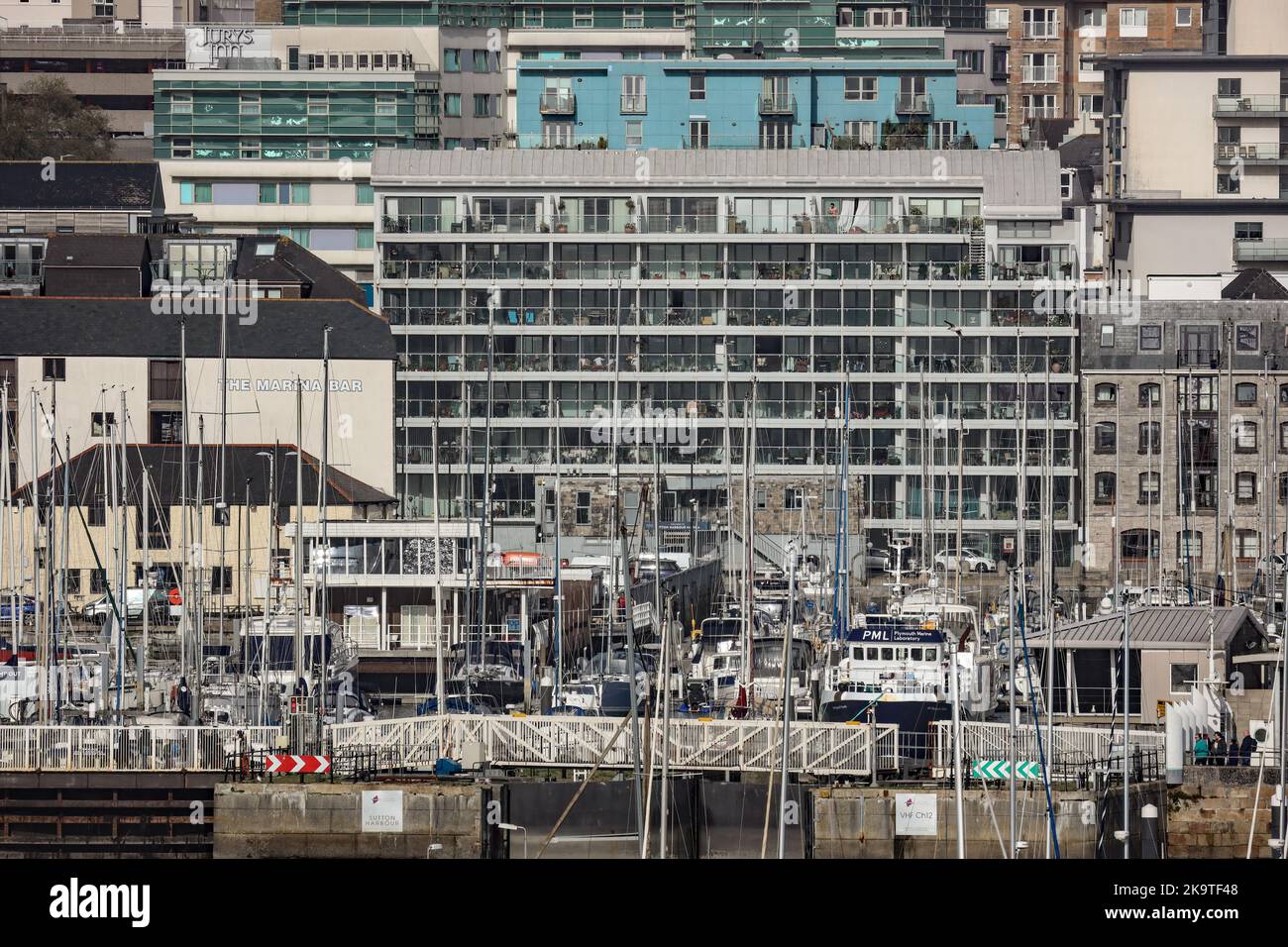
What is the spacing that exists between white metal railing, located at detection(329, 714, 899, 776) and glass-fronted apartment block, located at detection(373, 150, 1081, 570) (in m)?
62.4

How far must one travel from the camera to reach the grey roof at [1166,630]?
5634 cm

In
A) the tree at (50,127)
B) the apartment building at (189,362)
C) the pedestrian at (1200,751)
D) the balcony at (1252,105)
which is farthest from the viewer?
the tree at (50,127)

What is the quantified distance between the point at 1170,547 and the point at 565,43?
195 feet

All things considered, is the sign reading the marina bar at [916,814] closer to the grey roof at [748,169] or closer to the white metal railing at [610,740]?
the white metal railing at [610,740]

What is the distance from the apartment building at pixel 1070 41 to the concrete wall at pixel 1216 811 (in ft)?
437

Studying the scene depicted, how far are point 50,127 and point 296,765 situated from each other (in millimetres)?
120067

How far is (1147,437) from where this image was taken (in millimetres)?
107312

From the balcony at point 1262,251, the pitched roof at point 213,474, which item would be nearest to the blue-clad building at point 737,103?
the balcony at point 1262,251

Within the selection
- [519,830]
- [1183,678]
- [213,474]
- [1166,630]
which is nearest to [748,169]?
[213,474]

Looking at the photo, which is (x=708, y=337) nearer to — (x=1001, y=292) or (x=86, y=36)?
(x=1001, y=292)

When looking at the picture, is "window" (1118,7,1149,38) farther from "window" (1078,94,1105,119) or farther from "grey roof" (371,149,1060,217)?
"grey roof" (371,149,1060,217)

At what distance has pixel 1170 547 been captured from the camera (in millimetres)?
105562
